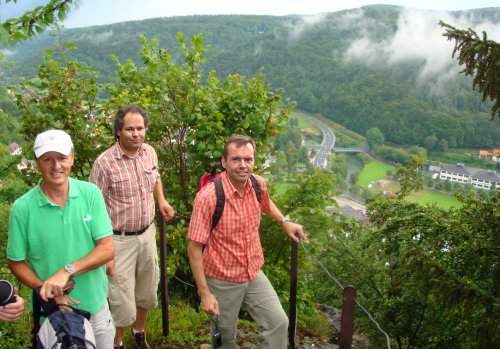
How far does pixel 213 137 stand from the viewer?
4.58 meters

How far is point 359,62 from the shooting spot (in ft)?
427

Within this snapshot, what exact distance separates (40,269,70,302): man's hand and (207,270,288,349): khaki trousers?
3.48ft

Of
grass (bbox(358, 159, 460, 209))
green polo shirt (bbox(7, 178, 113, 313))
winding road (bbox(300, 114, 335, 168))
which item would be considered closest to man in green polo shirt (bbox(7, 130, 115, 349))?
green polo shirt (bbox(7, 178, 113, 313))

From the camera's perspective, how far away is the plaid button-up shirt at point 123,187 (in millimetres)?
2863

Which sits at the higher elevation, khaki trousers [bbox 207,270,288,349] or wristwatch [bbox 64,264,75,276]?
wristwatch [bbox 64,264,75,276]

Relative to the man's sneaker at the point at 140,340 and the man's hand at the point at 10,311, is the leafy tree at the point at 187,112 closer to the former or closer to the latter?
the man's sneaker at the point at 140,340

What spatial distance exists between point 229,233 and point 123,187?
883mm

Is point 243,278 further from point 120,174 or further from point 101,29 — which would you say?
point 101,29

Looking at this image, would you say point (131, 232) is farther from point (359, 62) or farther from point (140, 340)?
point (359, 62)

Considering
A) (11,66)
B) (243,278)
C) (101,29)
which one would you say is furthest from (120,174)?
(101,29)

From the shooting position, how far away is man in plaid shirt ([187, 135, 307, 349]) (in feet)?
8.55

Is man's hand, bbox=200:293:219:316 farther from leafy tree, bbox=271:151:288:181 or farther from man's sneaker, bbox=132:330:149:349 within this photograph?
leafy tree, bbox=271:151:288:181

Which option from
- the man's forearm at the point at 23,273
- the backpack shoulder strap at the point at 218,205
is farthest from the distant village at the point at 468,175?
the man's forearm at the point at 23,273

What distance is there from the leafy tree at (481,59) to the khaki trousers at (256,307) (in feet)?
13.1
